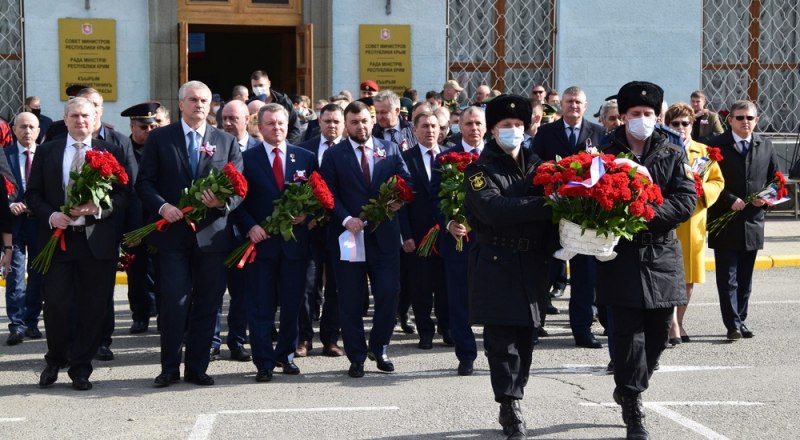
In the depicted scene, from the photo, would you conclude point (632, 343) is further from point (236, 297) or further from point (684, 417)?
point (236, 297)

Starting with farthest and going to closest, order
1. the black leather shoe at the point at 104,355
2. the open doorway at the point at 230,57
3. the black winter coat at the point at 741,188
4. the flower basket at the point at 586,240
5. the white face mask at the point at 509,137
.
A: 1. the open doorway at the point at 230,57
2. the black winter coat at the point at 741,188
3. the black leather shoe at the point at 104,355
4. the white face mask at the point at 509,137
5. the flower basket at the point at 586,240

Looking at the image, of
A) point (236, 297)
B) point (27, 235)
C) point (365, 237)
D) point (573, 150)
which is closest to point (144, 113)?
point (27, 235)

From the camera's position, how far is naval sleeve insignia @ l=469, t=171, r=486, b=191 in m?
7.27

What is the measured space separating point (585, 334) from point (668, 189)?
3.22 m

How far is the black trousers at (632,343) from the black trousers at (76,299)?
3645mm

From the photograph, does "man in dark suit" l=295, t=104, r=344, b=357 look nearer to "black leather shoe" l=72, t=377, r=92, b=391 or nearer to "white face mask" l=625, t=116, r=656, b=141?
"black leather shoe" l=72, t=377, r=92, b=391

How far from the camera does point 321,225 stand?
32.0 feet

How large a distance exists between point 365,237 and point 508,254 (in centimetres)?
225

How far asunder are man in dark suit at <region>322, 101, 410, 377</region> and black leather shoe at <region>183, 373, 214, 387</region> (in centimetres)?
103

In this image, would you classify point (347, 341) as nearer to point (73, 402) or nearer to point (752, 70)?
point (73, 402)

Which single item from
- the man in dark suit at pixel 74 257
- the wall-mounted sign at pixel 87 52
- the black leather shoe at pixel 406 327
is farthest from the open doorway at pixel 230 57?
the man in dark suit at pixel 74 257

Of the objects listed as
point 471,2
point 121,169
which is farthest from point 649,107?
point 471,2

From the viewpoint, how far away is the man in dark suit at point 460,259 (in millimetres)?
9250

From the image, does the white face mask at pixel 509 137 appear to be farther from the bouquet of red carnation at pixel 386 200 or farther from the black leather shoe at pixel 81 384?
the black leather shoe at pixel 81 384
